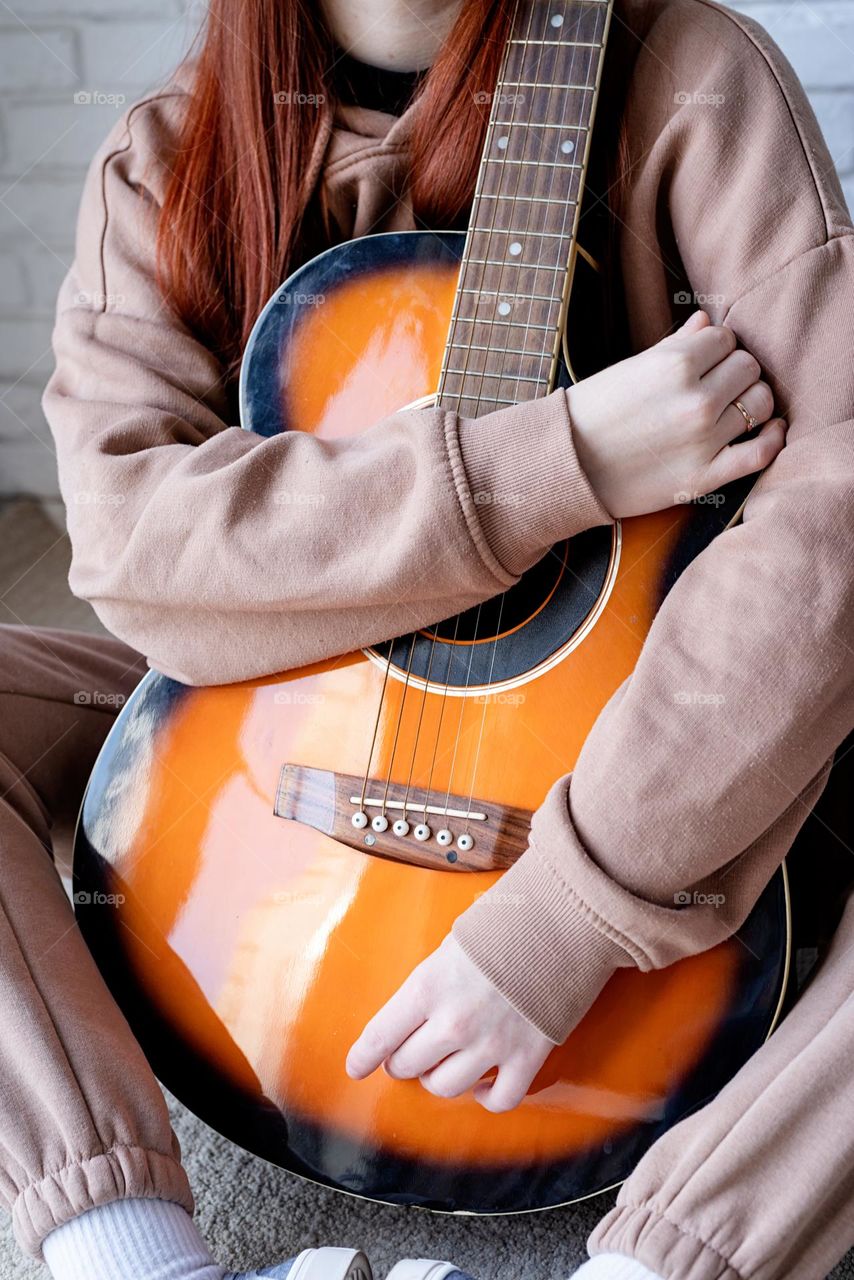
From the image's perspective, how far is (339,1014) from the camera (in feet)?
2.47

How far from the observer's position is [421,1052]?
0.72 m

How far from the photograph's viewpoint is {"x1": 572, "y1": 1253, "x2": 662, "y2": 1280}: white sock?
2.06ft

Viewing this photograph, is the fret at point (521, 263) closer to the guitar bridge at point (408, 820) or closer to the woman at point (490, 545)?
the woman at point (490, 545)

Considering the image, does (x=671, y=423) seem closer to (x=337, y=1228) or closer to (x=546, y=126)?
(x=546, y=126)

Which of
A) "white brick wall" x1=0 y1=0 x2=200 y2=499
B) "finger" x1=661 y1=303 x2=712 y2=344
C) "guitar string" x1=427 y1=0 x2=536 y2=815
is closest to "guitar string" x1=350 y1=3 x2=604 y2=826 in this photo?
"guitar string" x1=427 y1=0 x2=536 y2=815

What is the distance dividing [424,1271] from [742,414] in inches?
22.2

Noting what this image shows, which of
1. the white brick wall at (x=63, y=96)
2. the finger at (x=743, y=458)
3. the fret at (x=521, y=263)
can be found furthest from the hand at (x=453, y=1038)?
the white brick wall at (x=63, y=96)

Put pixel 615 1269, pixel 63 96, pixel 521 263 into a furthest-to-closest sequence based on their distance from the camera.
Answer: pixel 63 96
pixel 521 263
pixel 615 1269

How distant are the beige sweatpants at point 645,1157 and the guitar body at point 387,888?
1.8 inches

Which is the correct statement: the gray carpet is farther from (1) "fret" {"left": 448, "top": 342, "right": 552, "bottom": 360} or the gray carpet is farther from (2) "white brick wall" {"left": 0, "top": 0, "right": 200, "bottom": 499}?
(2) "white brick wall" {"left": 0, "top": 0, "right": 200, "bottom": 499}

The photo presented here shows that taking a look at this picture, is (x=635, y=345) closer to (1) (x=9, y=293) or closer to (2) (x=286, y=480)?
(2) (x=286, y=480)

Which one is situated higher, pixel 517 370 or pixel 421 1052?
pixel 517 370

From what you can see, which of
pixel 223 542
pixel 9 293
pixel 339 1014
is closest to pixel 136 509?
pixel 223 542

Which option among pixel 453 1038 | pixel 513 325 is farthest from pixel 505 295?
pixel 453 1038
